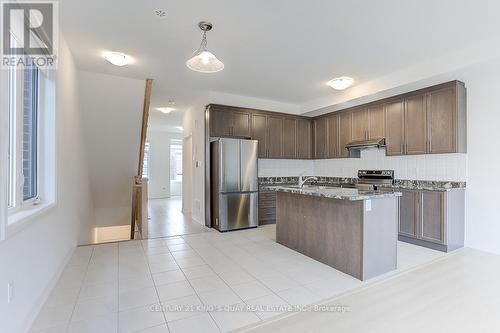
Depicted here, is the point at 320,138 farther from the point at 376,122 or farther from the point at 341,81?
the point at 341,81

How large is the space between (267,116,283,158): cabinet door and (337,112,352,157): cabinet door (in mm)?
1318

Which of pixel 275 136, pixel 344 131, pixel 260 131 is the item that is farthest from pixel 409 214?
pixel 260 131

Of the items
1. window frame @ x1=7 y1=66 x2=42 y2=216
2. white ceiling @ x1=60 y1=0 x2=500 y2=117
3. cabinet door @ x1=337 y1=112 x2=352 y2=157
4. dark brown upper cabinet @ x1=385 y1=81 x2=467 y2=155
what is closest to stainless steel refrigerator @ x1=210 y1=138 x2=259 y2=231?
white ceiling @ x1=60 y1=0 x2=500 y2=117

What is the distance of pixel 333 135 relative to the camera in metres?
5.95

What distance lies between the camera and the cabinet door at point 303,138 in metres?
6.30

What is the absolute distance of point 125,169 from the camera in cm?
627

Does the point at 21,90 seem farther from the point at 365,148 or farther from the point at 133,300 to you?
the point at 365,148

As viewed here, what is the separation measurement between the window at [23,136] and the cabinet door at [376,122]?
205 inches

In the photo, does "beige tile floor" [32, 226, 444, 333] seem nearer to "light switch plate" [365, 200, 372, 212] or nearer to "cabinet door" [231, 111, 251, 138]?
"light switch plate" [365, 200, 372, 212]

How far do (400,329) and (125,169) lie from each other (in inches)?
241

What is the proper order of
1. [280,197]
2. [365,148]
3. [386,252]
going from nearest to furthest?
[386,252], [280,197], [365,148]

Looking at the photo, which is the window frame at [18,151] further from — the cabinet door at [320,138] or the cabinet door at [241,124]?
the cabinet door at [320,138]

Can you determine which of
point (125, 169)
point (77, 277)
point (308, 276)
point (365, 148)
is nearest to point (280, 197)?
point (308, 276)

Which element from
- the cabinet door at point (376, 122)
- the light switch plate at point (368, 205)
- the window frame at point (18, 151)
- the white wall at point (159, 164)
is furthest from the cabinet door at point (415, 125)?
the white wall at point (159, 164)
